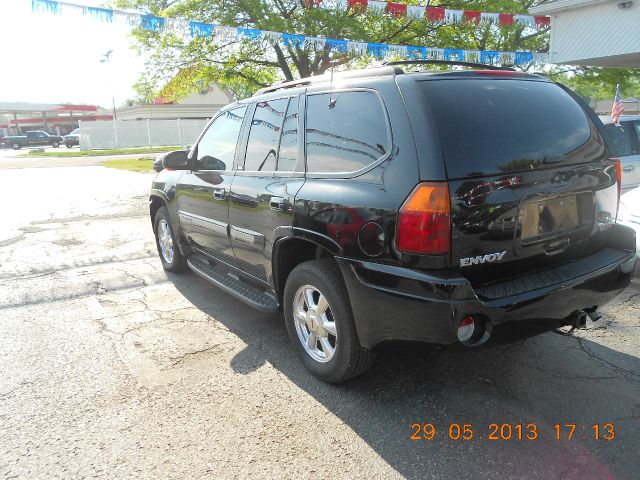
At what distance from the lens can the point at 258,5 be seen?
15.7 metres

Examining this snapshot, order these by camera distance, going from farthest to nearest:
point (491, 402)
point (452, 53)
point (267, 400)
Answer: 1. point (452, 53)
2. point (267, 400)
3. point (491, 402)

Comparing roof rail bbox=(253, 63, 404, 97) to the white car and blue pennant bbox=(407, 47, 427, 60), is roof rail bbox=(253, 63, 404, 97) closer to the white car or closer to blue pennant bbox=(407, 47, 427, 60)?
the white car

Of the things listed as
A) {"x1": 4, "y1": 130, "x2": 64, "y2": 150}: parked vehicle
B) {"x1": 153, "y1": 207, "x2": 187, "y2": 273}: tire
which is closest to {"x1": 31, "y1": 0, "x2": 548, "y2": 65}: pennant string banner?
{"x1": 153, "y1": 207, "x2": 187, "y2": 273}: tire

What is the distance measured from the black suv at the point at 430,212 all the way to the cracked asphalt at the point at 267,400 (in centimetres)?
29

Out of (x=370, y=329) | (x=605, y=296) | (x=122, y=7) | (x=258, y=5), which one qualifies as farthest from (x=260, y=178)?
(x=122, y=7)

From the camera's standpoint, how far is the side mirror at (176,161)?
4766 mm

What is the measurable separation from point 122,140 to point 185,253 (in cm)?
3740

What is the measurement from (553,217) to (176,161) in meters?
3.38

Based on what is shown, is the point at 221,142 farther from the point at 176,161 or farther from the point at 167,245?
the point at 167,245

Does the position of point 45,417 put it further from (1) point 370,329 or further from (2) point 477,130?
(2) point 477,130

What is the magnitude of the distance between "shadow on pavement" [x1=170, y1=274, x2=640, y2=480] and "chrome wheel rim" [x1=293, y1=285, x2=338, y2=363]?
202mm

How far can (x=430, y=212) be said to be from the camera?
2.41 meters

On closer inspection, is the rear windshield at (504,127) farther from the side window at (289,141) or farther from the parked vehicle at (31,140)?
the parked vehicle at (31,140)

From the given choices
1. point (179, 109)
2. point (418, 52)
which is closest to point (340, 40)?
point (418, 52)
